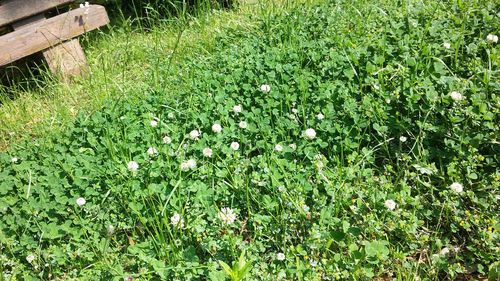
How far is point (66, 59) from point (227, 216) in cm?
288

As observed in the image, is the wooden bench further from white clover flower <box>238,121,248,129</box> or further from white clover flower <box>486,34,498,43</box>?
white clover flower <box>486,34,498,43</box>

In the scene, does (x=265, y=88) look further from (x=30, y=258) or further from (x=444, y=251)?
(x=30, y=258)

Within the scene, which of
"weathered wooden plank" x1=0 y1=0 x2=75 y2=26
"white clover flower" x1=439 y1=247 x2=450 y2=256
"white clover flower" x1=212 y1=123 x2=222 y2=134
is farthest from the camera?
"weathered wooden plank" x1=0 y1=0 x2=75 y2=26

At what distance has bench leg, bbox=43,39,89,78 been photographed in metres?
4.22

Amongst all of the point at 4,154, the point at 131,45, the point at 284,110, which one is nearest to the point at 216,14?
the point at 131,45

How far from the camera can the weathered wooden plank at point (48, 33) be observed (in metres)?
4.02

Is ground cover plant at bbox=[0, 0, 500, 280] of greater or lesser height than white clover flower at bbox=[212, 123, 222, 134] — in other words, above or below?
below

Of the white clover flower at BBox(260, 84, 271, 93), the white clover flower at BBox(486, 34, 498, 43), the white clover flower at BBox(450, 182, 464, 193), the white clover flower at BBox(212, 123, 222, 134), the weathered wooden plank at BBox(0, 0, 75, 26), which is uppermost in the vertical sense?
the weathered wooden plank at BBox(0, 0, 75, 26)

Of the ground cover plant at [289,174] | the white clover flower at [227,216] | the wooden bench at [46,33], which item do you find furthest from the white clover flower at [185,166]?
the wooden bench at [46,33]

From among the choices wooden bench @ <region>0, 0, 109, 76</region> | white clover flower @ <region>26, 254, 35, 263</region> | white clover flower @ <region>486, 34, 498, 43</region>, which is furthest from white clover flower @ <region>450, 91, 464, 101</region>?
wooden bench @ <region>0, 0, 109, 76</region>

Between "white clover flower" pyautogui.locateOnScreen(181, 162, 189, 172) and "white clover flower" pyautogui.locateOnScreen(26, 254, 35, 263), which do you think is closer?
"white clover flower" pyautogui.locateOnScreen(26, 254, 35, 263)

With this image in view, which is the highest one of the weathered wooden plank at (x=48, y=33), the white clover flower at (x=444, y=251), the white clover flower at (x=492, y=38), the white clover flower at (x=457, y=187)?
the weathered wooden plank at (x=48, y=33)

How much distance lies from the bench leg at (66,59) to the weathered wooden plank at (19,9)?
0.39m

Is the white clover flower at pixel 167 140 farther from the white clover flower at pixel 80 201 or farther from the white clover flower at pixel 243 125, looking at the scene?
the white clover flower at pixel 80 201
